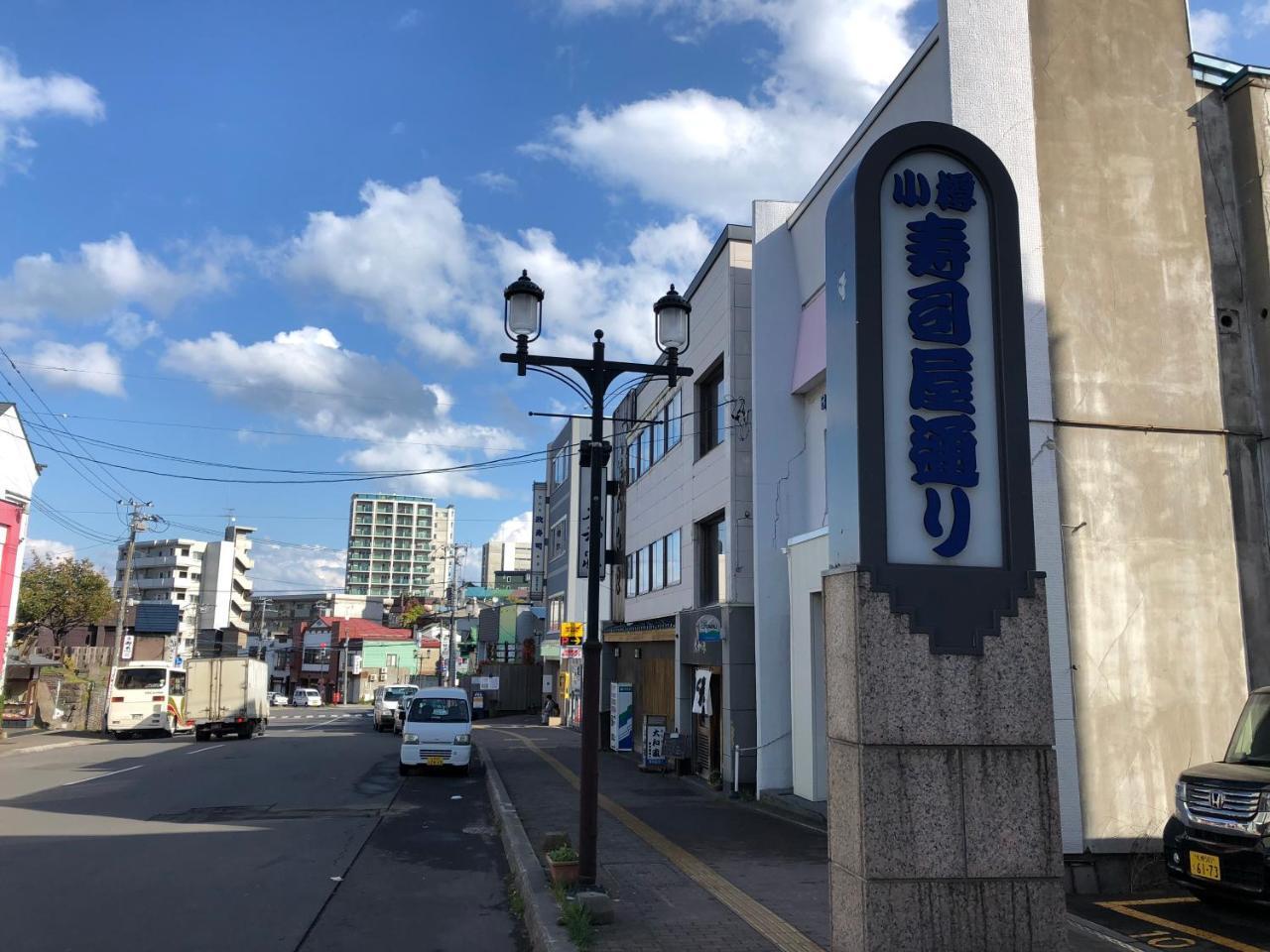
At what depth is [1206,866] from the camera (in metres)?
8.05

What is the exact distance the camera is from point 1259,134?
11891mm

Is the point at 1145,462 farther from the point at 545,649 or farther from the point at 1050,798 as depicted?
the point at 545,649

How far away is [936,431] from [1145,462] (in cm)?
622

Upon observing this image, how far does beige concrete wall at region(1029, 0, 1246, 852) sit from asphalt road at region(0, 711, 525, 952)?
7.06m

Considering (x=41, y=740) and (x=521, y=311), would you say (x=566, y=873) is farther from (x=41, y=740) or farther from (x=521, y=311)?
(x=41, y=740)

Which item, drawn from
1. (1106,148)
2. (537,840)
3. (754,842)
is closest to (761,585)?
(754,842)

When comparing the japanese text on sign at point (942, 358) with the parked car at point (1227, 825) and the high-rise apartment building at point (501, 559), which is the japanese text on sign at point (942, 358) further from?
the high-rise apartment building at point (501, 559)

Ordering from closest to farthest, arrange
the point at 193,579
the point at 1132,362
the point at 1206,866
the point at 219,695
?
the point at 1206,866 → the point at 1132,362 → the point at 219,695 → the point at 193,579

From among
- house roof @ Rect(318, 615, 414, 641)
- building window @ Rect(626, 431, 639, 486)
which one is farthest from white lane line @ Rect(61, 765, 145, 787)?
house roof @ Rect(318, 615, 414, 641)

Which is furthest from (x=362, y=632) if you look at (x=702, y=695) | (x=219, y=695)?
(x=702, y=695)

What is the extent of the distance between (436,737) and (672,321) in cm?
1485

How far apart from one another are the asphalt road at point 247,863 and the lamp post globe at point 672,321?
6006 mm

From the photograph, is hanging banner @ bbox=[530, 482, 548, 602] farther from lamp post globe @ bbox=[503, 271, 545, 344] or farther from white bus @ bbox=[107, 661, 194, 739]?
lamp post globe @ bbox=[503, 271, 545, 344]

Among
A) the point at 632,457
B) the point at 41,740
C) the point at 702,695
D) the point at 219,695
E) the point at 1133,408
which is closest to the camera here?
the point at 1133,408
